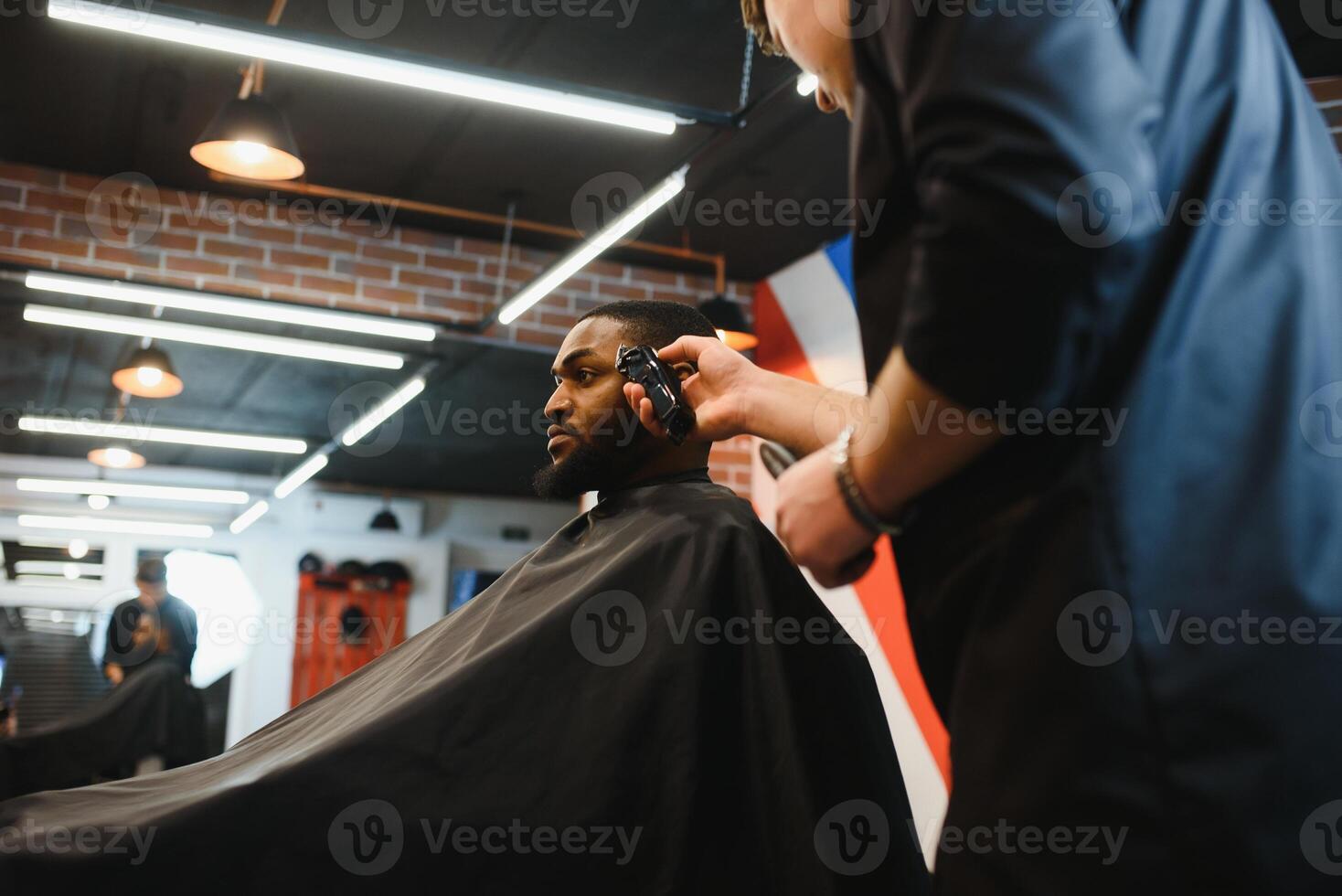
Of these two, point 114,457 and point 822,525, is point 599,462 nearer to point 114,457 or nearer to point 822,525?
point 822,525

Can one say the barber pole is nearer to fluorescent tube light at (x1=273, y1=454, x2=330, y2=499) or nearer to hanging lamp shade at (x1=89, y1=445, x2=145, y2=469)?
fluorescent tube light at (x1=273, y1=454, x2=330, y2=499)

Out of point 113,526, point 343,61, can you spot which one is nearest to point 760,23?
point 343,61

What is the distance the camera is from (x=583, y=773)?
139cm

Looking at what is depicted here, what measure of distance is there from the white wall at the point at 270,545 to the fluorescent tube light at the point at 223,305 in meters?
5.26

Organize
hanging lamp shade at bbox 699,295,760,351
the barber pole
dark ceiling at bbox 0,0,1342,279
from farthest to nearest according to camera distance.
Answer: hanging lamp shade at bbox 699,295,760,351 < dark ceiling at bbox 0,0,1342,279 < the barber pole

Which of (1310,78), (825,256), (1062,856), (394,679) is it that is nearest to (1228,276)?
(1062,856)

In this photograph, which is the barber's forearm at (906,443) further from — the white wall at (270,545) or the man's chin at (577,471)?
the white wall at (270,545)

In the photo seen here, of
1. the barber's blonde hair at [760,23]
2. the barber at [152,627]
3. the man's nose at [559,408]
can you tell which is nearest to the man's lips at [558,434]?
the man's nose at [559,408]

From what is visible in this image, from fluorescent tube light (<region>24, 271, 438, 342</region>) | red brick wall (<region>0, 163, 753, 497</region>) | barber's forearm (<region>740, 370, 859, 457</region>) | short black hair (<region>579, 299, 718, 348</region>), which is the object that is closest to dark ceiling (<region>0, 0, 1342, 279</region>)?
red brick wall (<region>0, 163, 753, 497</region>)

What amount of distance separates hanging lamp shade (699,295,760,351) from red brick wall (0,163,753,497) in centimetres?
54

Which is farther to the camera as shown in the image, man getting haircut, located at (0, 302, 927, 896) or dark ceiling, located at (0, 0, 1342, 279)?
dark ceiling, located at (0, 0, 1342, 279)

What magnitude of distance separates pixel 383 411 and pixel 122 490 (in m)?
3.88

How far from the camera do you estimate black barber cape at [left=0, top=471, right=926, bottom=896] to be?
4.01 ft

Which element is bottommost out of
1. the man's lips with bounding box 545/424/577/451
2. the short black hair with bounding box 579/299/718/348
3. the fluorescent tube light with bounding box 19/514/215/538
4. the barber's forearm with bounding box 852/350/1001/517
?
the barber's forearm with bounding box 852/350/1001/517
